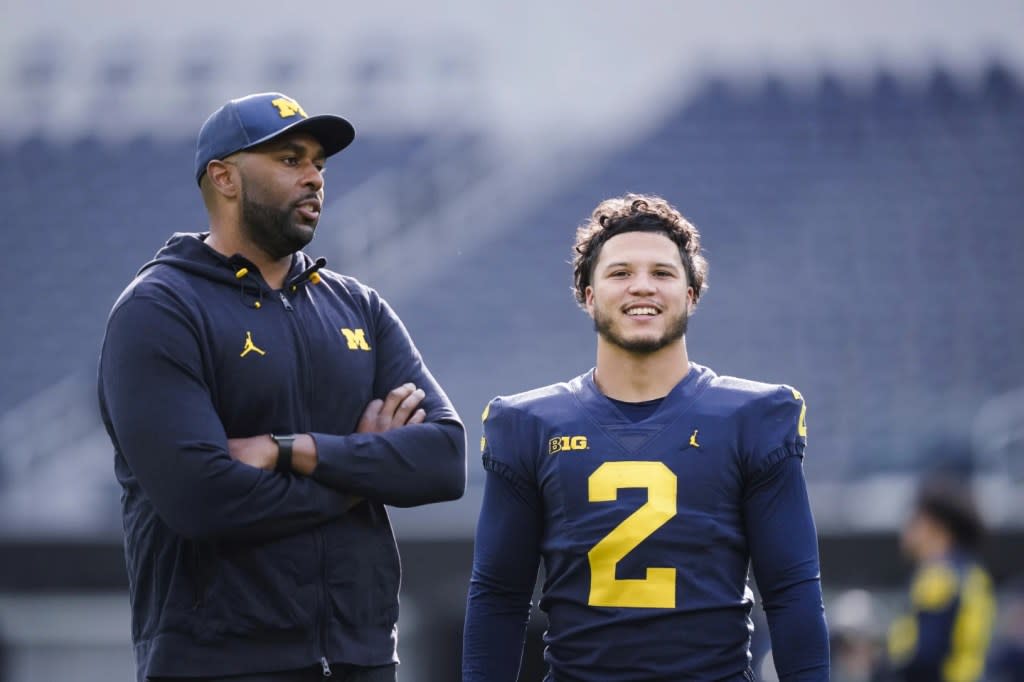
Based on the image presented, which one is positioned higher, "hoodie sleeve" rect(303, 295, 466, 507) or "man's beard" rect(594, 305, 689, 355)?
"man's beard" rect(594, 305, 689, 355)

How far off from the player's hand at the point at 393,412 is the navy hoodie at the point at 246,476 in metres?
0.03

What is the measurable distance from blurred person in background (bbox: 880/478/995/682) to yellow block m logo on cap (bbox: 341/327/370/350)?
325cm

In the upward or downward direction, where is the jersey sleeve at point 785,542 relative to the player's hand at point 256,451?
downward

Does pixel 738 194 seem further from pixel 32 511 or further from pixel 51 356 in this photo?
pixel 32 511

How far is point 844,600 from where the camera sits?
8.66 meters

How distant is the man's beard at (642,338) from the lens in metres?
3.05

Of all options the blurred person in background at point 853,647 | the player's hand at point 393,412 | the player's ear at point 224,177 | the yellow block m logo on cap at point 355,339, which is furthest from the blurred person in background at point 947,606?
the player's ear at point 224,177

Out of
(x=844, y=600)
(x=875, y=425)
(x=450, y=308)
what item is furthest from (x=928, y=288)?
(x=844, y=600)

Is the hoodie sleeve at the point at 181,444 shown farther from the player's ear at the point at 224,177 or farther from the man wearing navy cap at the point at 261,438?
the player's ear at the point at 224,177

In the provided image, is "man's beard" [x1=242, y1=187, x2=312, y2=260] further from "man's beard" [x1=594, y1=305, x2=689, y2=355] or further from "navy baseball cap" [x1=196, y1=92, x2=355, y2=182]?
"man's beard" [x1=594, y1=305, x2=689, y2=355]

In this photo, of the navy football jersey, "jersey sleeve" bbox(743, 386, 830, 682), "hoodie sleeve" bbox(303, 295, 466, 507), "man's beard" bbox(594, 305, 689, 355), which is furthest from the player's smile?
"hoodie sleeve" bbox(303, 295, 466, 507)

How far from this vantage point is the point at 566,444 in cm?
307

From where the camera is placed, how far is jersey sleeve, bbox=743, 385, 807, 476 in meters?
3.01

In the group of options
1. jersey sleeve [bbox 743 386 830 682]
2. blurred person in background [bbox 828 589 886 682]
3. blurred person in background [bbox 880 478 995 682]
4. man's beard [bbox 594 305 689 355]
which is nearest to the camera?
jersey sleeve [bbox 743 386 830 682]
